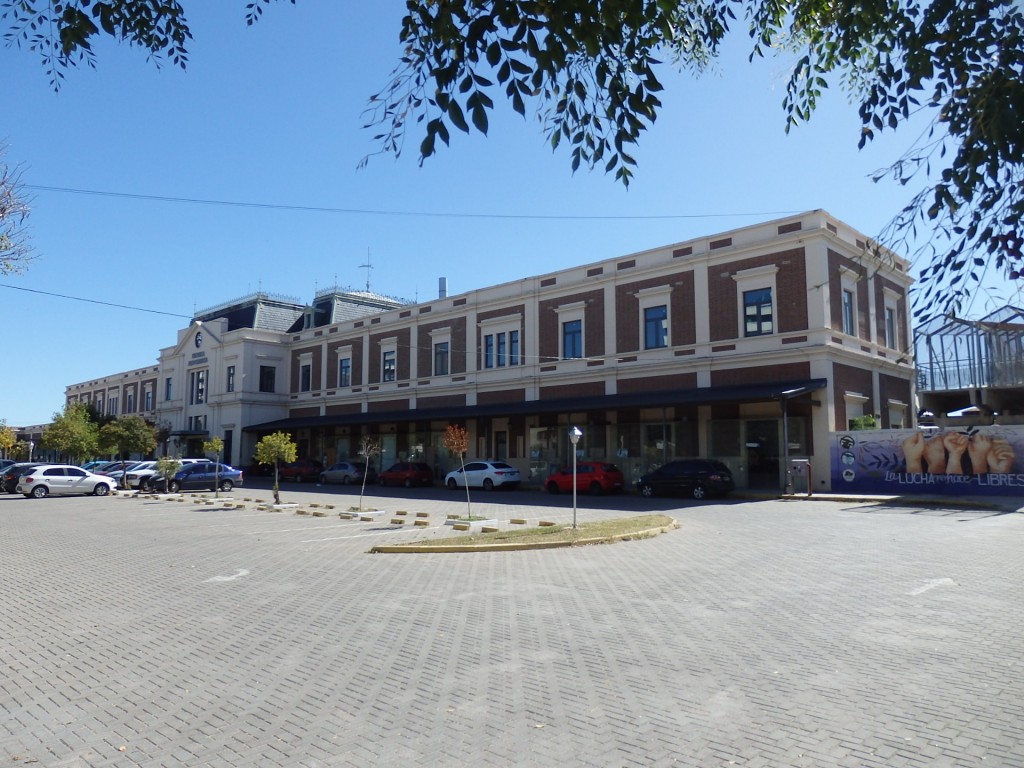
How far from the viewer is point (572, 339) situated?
39719 mm

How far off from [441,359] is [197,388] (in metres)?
28.2

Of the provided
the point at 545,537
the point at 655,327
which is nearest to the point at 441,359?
the point at 655,327

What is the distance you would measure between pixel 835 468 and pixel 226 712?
28300mm

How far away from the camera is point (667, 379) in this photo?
3522cm

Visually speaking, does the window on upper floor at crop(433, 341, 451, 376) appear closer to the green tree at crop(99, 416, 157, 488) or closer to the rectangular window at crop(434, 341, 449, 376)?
the rectangular window at crop(434, 341, 449, 376)

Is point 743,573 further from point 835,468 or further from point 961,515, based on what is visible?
point 835,468

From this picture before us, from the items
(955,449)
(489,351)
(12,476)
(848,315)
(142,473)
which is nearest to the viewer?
(955,449)

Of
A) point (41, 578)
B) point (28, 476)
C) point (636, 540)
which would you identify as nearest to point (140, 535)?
point (41, 578)

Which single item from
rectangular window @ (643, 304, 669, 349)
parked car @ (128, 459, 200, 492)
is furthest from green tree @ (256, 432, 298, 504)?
rectangular window @ (643, 304, 669, 349)

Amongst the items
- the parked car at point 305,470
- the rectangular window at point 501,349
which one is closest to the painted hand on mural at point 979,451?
the rectangular window at point 501,349

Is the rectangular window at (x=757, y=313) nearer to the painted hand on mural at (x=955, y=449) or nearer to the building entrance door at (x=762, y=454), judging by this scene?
the building entrance door at (x=762, y=454)

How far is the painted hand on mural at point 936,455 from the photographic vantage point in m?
27.2

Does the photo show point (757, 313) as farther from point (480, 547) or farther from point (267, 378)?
point (267, 378)

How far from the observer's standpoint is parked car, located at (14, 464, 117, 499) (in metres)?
36.1
